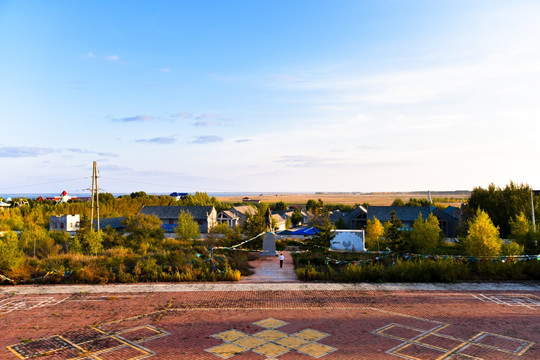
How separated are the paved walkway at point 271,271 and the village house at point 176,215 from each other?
105 ft

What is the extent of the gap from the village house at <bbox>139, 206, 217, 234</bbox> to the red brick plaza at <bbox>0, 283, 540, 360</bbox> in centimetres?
4050

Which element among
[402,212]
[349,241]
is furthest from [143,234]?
[402,212]

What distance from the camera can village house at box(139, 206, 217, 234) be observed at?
61.5 metres

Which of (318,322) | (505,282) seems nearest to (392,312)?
(318,322)

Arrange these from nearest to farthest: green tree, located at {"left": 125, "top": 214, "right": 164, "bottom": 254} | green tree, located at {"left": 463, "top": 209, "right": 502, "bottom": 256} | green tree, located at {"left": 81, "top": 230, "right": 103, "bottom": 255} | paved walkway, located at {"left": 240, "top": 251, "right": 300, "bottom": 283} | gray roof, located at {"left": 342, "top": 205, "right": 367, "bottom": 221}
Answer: paved walkway, located at {"left": 240, "top": 251, "right": 300, "bottom": 283}, green tree, located at {"left": 463, "top": 209, "right": 502, "bottom": 256}, green tree, located at {"left": 81, "top": 230, "right": 103, "bottom": 255}, green tree, located at {"left": 125, "top": 214, "right": 164, "bottom": 254}, gray roof, located at {"left": 342, "top": 205, "right": 367, "bottom": 221}

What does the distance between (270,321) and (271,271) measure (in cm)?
1019

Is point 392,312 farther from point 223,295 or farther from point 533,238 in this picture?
point 533,238

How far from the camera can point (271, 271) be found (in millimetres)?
25266

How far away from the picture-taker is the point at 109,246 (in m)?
38.2

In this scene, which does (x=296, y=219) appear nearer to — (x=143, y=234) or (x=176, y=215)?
(x=176, y=215)

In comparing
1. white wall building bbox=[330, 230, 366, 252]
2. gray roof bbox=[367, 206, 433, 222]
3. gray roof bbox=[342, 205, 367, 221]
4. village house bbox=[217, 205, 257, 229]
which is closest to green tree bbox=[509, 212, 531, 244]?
white wall building bbox=[330, 230, 366, 252]

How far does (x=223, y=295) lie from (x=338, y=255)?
14803 mm

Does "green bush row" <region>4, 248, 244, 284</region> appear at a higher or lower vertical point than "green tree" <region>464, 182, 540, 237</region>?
lower

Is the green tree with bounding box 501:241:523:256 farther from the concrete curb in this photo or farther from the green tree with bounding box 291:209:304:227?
the green tree with bounding box 291:209:304:227
